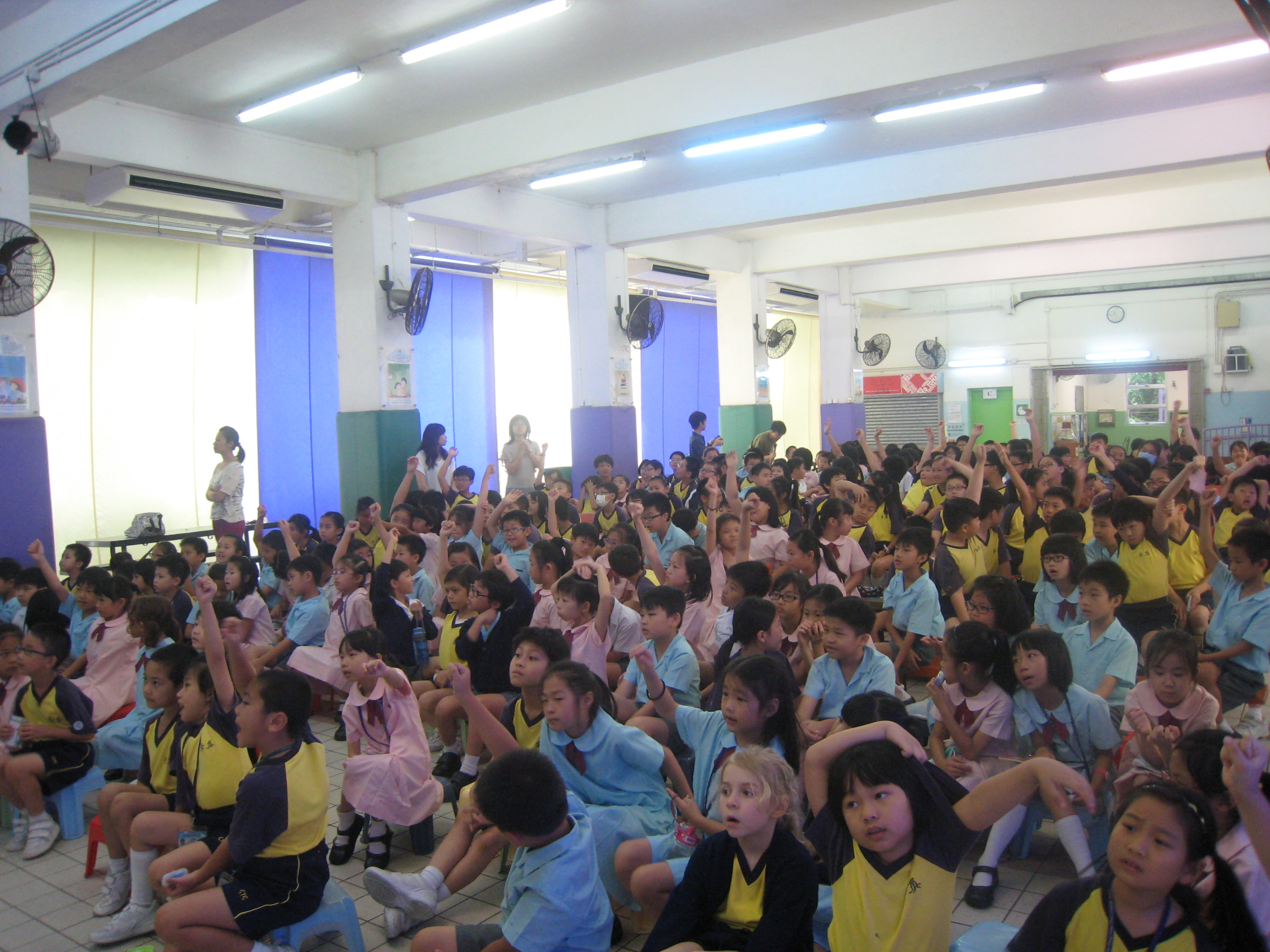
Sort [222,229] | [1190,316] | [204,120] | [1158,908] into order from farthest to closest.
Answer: [1190,316]
[222,229]
[204,120]
[1158,908]

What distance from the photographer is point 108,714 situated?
4070 millimetres

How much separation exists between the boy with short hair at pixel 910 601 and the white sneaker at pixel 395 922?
229cm

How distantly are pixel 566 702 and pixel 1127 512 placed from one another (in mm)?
3141

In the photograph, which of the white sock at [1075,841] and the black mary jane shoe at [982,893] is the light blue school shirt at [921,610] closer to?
the black mary jane shoe at [982,893]

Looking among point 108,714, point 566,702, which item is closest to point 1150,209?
point 566,702

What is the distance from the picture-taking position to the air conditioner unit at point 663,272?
10977mm

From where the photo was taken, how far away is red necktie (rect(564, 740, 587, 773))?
2828mm

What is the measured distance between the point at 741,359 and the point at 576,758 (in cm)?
955

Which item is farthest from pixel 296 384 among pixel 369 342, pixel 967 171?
pixel 967 171

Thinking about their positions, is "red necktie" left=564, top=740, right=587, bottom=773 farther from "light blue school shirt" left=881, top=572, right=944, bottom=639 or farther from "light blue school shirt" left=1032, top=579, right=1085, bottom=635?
"light blue school shirt" left=1032, top=579, right=1085, bottom=635

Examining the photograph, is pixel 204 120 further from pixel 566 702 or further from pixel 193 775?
pixel 566 702

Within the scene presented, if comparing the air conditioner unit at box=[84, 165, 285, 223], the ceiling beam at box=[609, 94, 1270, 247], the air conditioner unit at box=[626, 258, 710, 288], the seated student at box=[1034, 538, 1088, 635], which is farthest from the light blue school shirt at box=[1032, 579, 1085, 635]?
the air conditioner unit at box=[626, 258, 710, 288]

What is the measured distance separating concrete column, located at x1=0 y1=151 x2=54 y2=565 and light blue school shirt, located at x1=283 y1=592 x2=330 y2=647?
1.98 m

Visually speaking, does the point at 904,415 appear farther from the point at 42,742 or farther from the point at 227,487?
the point at 42,742
